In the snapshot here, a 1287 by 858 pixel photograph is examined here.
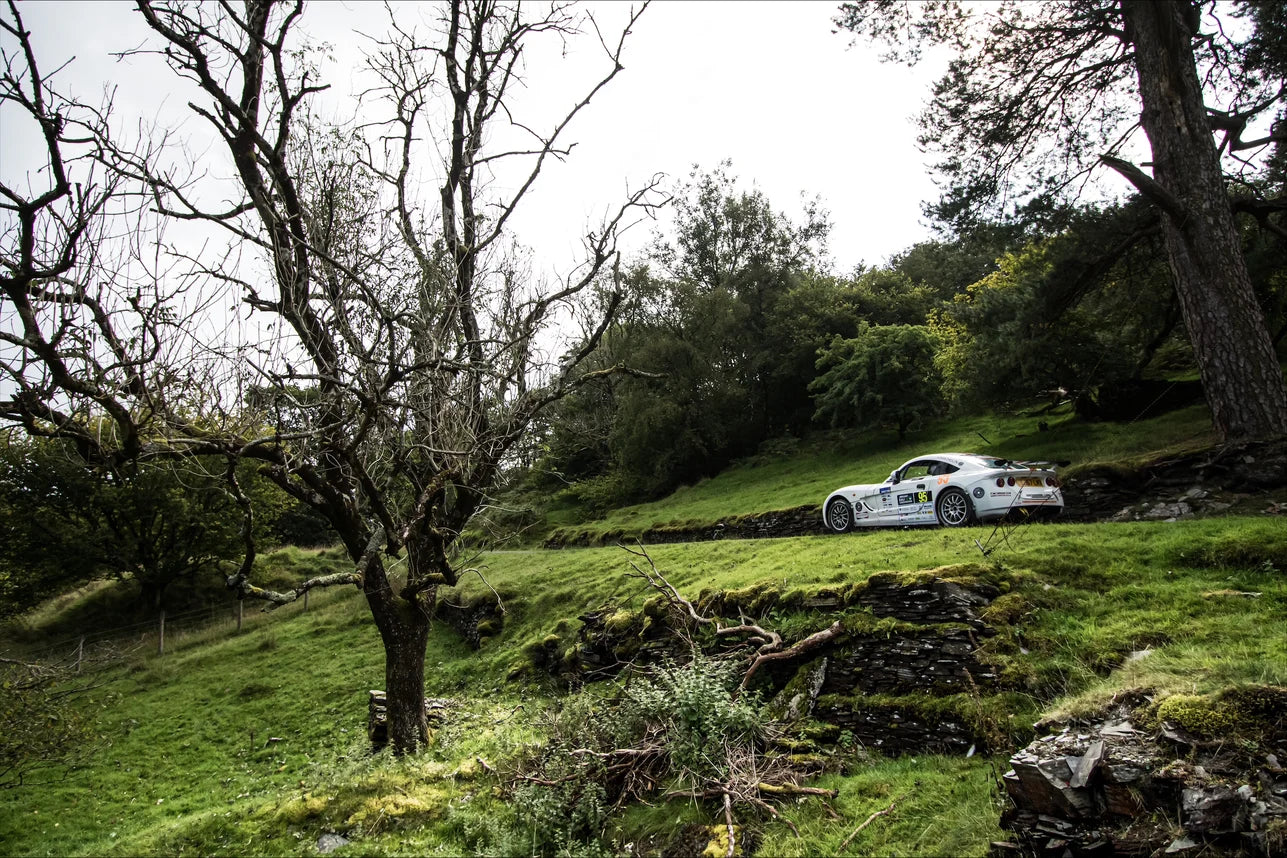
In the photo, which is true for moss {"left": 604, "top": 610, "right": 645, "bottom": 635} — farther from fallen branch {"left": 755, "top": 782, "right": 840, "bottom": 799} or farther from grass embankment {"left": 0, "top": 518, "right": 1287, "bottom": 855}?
fallen branch {"left": 755, "top": 782, "right": 840, "bottom": 799}

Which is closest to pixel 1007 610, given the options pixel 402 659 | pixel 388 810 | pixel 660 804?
pixel 660 804

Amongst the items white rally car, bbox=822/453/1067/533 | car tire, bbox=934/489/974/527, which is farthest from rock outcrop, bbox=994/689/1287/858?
car tire, bbox=934/489/974/527

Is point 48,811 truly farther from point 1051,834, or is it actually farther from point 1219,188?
point 1219,188

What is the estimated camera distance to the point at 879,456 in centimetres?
2555

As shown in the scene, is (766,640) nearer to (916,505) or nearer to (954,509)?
(954,509)

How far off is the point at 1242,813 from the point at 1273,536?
5412 millimetres

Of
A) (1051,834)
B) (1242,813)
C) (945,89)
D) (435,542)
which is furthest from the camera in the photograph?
(945,89)

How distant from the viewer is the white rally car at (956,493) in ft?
38.0

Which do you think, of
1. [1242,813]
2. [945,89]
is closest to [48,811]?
[1242,813]

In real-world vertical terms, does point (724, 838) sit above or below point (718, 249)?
below

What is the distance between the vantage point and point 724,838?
18.9ft

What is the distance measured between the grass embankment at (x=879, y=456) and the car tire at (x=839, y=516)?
375cm

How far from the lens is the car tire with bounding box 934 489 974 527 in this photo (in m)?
12.2

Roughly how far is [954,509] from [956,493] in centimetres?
31
